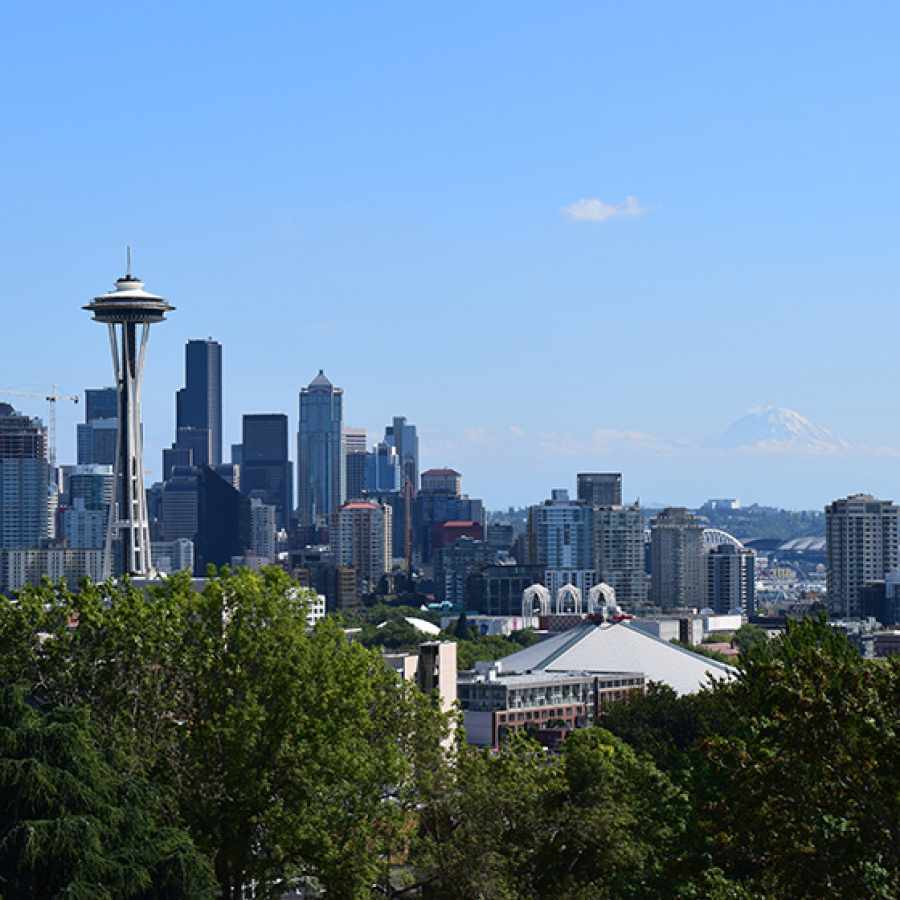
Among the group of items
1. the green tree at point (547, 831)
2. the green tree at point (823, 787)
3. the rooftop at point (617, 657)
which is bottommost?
the green tree at point (547, 831)

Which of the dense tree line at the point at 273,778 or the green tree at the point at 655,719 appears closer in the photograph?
the dense tree line at the point at 273,778

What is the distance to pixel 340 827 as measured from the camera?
129 feet

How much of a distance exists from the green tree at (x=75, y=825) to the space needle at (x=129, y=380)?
119 metres

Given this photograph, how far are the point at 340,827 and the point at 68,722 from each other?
5337mm

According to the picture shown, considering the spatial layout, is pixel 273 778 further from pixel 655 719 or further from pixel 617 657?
pixel 617 657

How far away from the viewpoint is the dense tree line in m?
35.5

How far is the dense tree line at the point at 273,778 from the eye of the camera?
35469 mm

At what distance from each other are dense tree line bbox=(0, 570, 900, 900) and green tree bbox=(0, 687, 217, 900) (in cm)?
3

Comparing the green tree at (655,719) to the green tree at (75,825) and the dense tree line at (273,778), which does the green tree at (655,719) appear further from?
the green tree at (75,825)

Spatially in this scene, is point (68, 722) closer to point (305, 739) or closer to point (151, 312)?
point (305, 739)

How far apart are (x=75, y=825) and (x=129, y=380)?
121682 mm

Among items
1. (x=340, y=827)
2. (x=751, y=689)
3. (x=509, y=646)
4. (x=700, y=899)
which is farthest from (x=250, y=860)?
(x=509, y=646)

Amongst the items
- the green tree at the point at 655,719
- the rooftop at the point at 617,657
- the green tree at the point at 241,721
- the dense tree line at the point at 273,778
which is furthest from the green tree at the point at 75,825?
the rooftop at the point at 617,657

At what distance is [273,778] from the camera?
39.7 m
